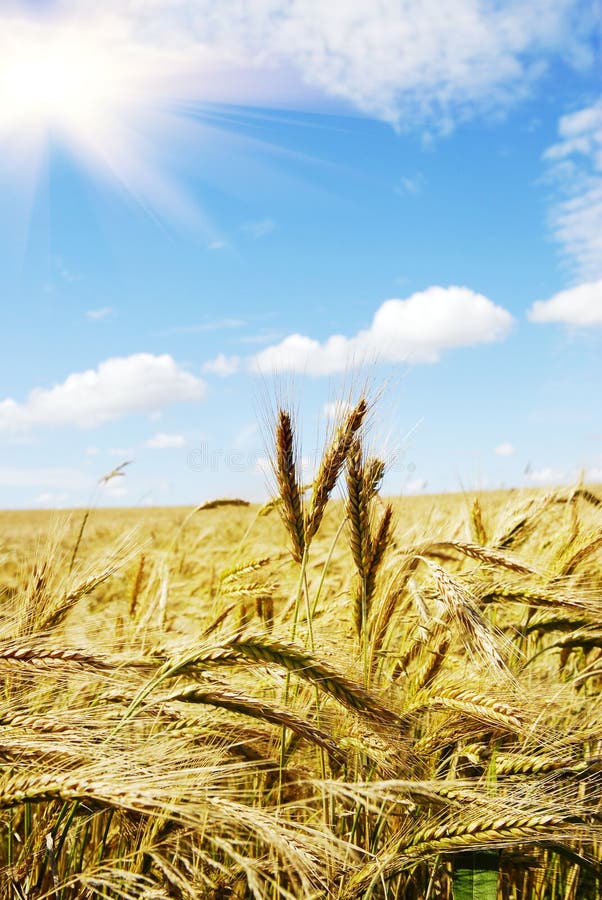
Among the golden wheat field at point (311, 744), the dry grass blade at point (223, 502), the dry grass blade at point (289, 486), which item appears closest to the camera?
the golden wheat field at point (311, 744)

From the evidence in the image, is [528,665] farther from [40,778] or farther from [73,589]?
[40,778]

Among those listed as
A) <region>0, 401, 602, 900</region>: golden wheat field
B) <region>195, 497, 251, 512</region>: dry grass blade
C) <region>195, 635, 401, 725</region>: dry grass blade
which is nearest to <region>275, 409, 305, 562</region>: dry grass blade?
<region>0, 401, 602, 900</region>: golden wheat field

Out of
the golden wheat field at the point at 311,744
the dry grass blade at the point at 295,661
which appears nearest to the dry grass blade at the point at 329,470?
the golden wheat field at the point at 311,744

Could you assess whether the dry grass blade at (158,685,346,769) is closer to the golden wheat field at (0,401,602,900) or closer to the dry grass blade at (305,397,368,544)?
the golden wheat field at (0,401,602,900)

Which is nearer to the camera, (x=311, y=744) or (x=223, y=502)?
(x=311, y=744)

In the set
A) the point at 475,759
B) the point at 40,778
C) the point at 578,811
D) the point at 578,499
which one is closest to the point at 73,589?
the point at 40,778

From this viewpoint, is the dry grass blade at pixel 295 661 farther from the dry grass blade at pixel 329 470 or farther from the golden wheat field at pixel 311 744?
the dry grass blade at pixel 329 470

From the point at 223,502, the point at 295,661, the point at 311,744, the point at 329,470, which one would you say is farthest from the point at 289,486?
the point at 223,502

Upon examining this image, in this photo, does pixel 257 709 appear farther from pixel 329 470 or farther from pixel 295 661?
pixel 329 470

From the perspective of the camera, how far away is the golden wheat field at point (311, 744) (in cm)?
164

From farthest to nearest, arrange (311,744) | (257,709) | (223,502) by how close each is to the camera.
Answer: (223,502)
(311,744)
(257,709)

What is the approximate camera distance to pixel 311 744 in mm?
2129

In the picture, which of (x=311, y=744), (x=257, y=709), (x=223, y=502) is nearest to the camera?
(x=257, y=709)

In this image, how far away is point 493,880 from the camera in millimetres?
1899
